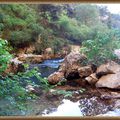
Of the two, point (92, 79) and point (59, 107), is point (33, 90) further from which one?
point (92, 79)

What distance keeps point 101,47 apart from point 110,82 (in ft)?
0.91

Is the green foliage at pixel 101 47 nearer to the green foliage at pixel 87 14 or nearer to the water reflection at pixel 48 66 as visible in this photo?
the green foliage at pixel 87 14

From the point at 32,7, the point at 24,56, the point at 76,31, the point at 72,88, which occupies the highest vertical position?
the point at 32,7

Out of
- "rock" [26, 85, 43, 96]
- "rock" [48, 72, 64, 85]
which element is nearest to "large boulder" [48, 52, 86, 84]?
"rock" [48, 72, 64, 85]

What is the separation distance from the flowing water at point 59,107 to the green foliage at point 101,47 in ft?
0.96

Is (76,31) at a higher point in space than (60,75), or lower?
higher

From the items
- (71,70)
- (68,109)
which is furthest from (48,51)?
(68,109)

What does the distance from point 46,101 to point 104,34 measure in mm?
680

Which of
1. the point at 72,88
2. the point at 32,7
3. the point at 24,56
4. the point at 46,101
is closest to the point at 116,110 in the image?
the point at 72,88

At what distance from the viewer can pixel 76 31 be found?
2688 millimetres

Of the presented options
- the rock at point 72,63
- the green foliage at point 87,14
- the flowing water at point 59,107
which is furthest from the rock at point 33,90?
the green foliage at point 87,14

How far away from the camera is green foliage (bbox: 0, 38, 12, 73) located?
264cm

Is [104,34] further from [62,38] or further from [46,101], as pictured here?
[46,101]

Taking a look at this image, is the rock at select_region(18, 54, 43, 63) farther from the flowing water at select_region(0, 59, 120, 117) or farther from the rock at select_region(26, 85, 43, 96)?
the rock at select_region(26, 85, 43, 96)
